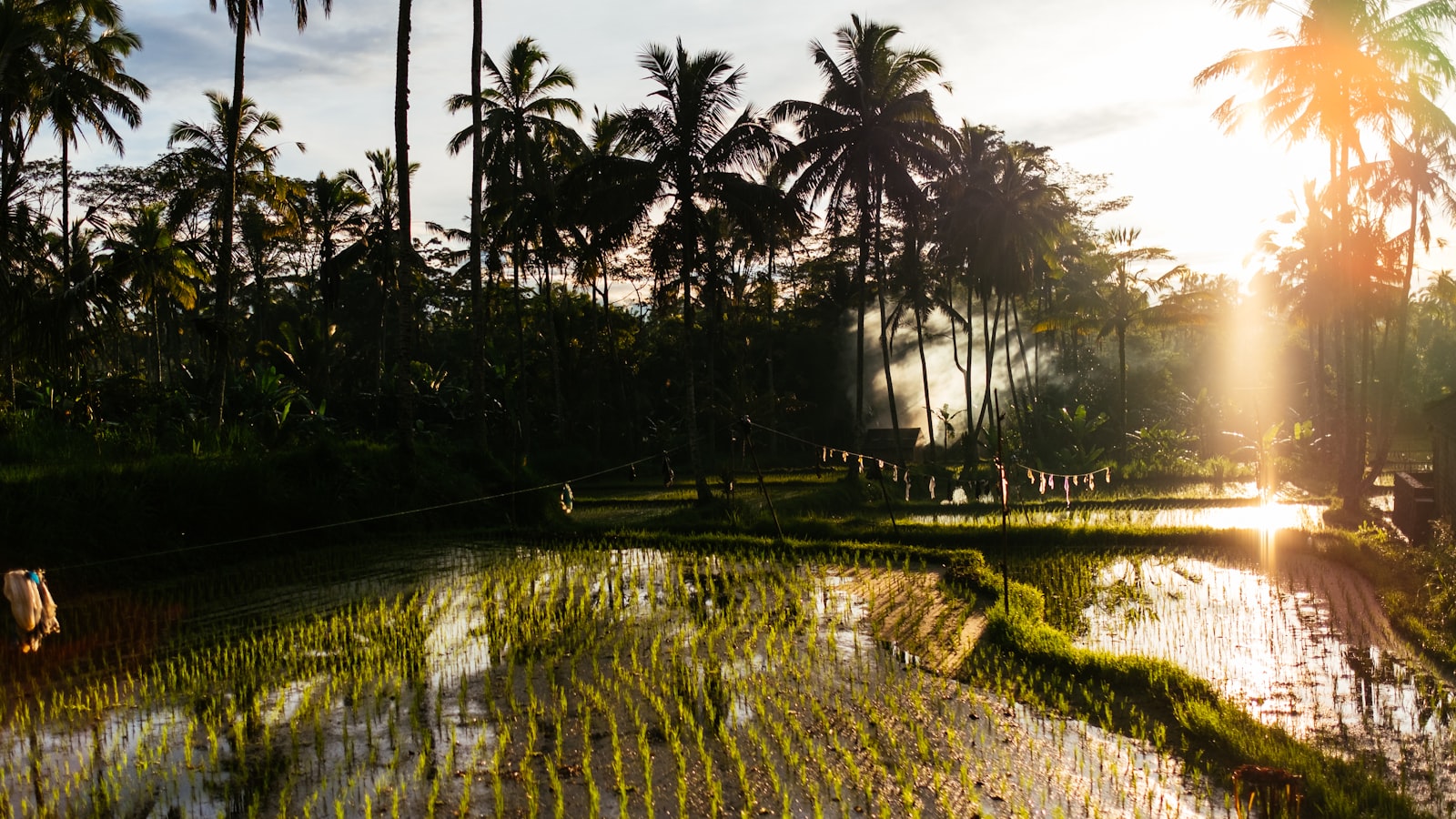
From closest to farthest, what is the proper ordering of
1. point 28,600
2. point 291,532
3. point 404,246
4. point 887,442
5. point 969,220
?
1. point 28,600
2. point 291,532
3. point 404,246
4. point 969,220
5. point 887,442

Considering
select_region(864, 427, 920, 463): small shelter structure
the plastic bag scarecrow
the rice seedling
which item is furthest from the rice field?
Answer: select_region(864, 427, 920, 463): small shelter structure

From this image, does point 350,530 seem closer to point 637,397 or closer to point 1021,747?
point 1021,747

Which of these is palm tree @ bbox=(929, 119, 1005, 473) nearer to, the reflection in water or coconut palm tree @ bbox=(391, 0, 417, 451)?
the reflection in water

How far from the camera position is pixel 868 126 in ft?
82.4

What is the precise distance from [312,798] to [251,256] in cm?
4204

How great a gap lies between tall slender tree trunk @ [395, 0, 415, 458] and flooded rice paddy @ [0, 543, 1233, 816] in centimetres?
654

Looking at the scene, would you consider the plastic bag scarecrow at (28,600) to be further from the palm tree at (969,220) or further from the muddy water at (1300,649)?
the palm tree at (969,220)

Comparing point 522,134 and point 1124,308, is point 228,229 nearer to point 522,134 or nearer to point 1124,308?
point 522,134

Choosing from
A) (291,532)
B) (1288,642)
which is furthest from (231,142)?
(1288,642)

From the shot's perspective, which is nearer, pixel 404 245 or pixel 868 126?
pixel 404 245

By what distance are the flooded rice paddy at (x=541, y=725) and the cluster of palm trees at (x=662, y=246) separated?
4.17 metres

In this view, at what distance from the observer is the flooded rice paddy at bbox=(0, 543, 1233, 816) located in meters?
5.61

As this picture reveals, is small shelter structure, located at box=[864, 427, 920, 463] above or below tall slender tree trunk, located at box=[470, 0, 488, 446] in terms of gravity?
below

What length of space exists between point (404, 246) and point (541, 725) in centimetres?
1199
